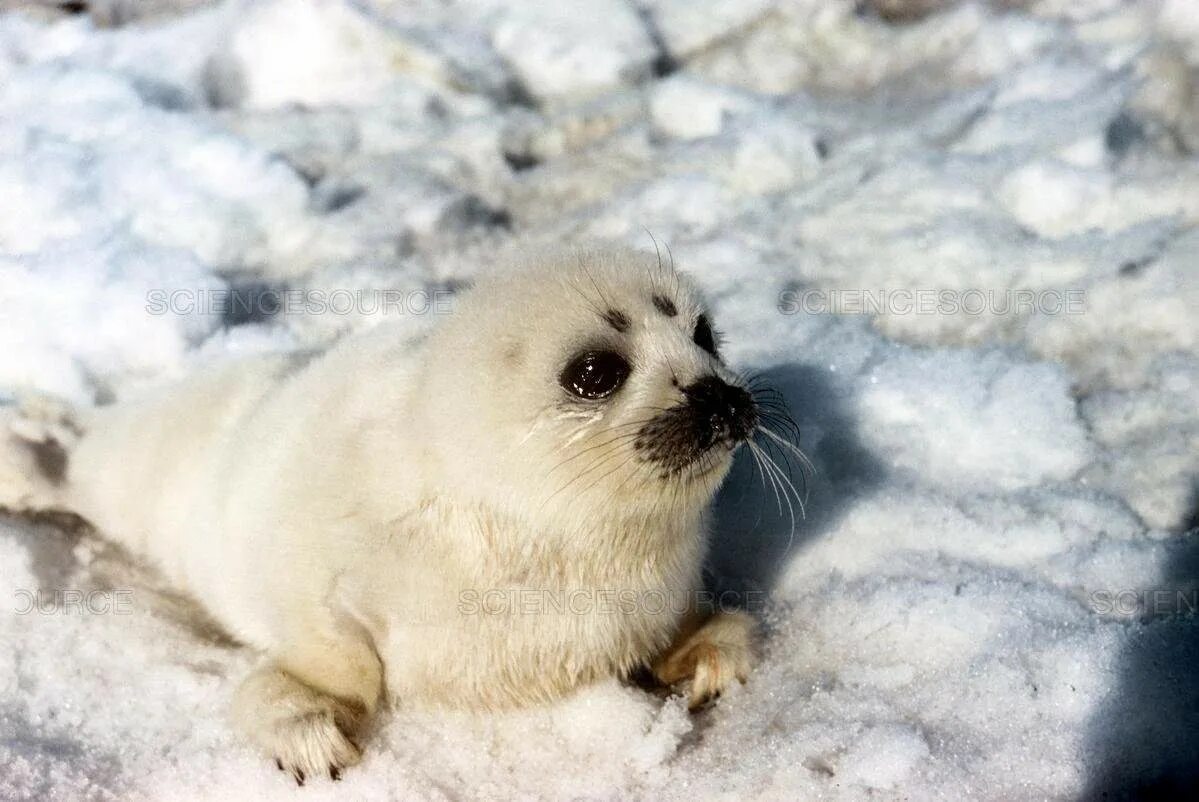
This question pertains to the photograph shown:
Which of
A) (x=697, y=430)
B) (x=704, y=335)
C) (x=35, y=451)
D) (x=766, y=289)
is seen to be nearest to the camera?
(x=697, y=430)

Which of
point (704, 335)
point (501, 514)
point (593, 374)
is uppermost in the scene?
point (593, 374)

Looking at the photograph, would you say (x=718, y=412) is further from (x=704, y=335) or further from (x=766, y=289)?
(x=766, y=289)

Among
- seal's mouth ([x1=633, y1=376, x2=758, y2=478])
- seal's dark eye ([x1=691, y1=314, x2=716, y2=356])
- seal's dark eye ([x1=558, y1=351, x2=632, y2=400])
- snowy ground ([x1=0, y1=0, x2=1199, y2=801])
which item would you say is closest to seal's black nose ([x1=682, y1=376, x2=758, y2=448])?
seal's mouth ([x1=633, y1=376, x2=758, y2=478])

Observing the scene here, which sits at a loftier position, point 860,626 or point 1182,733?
point 1182,733

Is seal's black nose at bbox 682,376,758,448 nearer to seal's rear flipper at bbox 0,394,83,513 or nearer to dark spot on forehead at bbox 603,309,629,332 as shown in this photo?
dark spot on forehead at bbox 603,309,629,332

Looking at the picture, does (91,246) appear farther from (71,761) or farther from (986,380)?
(986,380)

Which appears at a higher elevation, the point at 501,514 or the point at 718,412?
the point at 718,412

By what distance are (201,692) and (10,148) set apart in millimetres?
3110

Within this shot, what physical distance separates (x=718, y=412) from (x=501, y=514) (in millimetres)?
544

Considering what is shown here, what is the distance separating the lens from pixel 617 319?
252cm

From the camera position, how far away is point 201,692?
2.77 meters

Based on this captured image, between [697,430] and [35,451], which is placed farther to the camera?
[35,451]

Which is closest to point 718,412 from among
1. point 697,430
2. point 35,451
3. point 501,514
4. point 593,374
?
point 697,430

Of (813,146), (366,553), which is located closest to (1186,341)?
(813,146)
